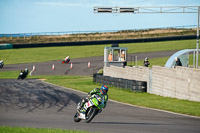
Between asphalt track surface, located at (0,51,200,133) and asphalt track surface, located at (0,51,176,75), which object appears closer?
asphalt track surface, located at (0,51,200,133)

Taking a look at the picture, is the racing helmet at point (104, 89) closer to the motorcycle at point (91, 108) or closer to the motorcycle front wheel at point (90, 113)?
the motorcycle at point (91, 108)

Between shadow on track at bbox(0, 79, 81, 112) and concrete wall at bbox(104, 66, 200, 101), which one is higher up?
concrete wall at bbox(104, 66, 200, 101)

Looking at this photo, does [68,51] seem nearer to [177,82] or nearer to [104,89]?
[177,82]

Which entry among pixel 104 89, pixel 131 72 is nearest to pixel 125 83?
pixel 131 72

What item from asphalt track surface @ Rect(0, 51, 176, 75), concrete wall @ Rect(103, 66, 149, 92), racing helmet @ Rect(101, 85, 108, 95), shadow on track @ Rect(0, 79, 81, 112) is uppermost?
racing helmet @ Rect(101, 85, 108, 95)

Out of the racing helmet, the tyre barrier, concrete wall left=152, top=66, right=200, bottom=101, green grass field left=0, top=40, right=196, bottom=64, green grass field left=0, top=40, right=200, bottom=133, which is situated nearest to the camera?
the racing helmet

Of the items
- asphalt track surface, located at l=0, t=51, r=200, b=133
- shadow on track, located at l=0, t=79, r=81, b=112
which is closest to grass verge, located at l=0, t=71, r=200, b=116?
asphalt track surface, located at l=0, t=51, r=200, b=133

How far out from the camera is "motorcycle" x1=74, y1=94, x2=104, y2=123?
43.5ft

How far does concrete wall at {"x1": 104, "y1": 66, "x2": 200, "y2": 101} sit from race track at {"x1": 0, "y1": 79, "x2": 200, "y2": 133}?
364cm

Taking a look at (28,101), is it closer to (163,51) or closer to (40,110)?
(40,110)

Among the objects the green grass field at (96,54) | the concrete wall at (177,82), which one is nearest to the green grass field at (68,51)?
the green grass field at (96,54)

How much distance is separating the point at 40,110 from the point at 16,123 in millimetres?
3524

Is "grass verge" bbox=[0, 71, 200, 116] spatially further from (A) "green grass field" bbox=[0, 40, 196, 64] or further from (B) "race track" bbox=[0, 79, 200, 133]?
(A) "green grass field" bbox=[0, 40, 196, 64]

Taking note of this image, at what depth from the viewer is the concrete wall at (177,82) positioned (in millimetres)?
20359
